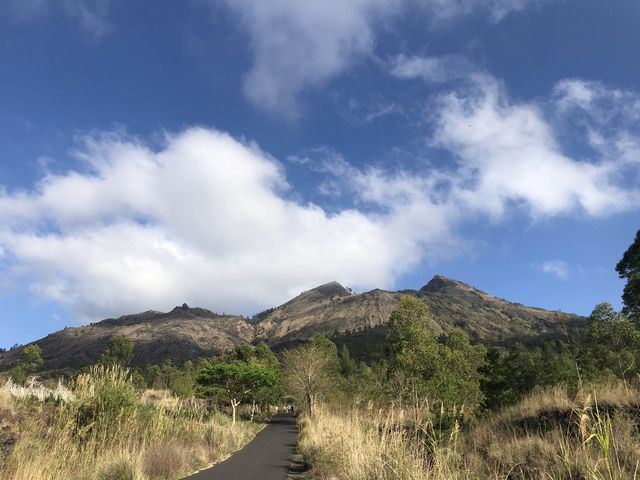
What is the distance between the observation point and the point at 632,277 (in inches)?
1051

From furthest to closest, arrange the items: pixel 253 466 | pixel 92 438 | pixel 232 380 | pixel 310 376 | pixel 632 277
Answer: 1. pixel 310 376
2. pixel 232 380
3. pixel 632 277
4. pixel 253 466
5. pixel 92 438

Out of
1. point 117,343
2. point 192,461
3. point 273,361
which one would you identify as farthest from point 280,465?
point 117,343

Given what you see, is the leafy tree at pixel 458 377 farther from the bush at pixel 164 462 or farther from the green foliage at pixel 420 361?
the bush at pixel 164 462

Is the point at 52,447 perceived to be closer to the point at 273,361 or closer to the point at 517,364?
the point at 517,364

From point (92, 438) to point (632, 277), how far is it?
97.4 ft

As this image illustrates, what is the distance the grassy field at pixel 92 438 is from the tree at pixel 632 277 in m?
25.8

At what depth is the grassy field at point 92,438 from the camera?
23.5 ft

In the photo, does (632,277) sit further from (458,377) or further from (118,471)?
(118,471)

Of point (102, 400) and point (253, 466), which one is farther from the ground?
point (102, 400)

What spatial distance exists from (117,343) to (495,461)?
8867 cm

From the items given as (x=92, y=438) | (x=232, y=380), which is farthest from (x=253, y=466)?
(x=232, y=380)

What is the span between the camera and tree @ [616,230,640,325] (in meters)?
26.0

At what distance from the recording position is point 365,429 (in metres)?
8.54

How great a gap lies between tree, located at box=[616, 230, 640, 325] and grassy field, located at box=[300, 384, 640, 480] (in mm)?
18744
